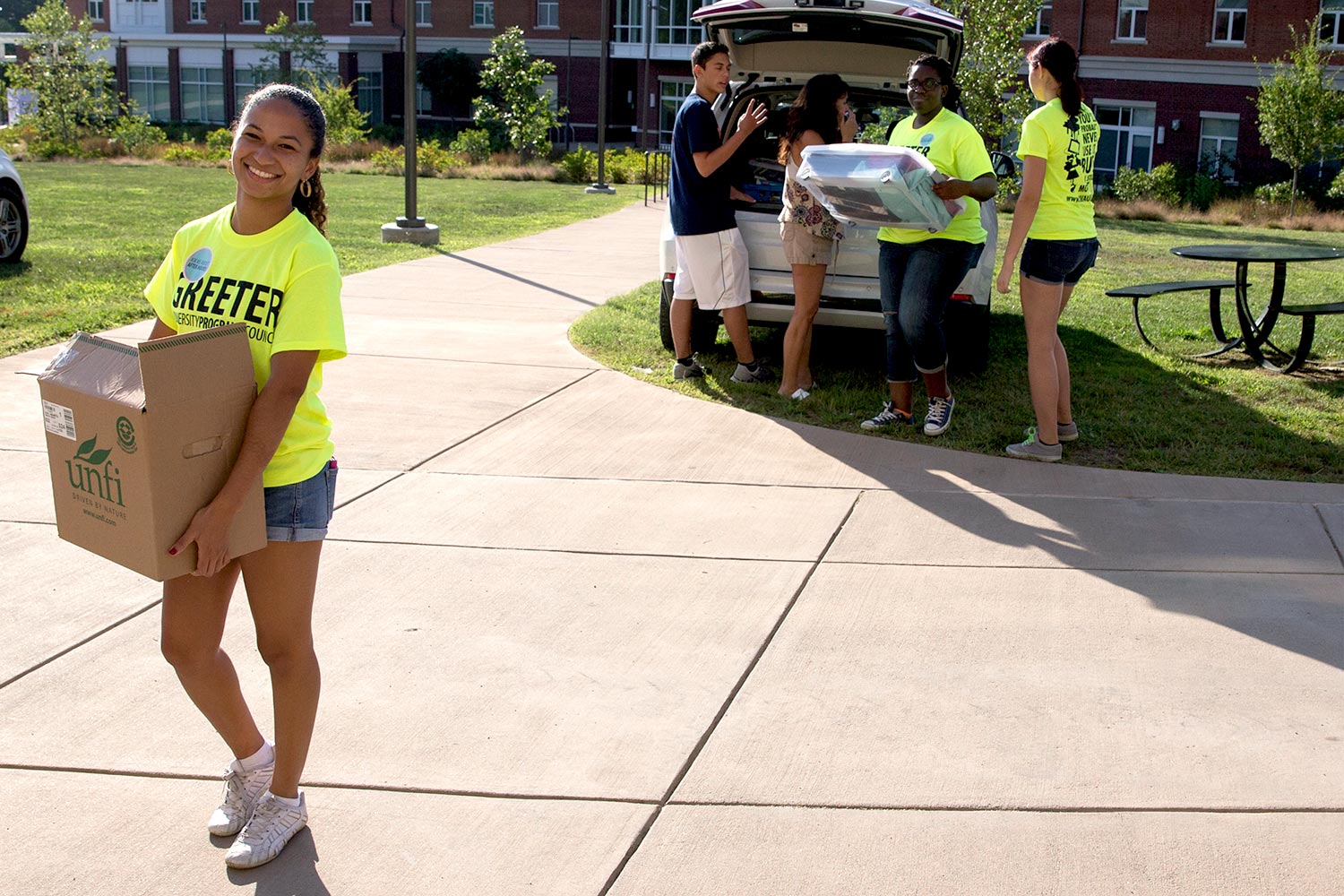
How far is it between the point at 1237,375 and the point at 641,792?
662 cm

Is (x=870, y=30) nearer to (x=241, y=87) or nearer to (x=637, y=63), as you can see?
(x=637, y=63)

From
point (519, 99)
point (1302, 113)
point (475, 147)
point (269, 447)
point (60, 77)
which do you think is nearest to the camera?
point (269, 447)

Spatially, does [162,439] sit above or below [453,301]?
above

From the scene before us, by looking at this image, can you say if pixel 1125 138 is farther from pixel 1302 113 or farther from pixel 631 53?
pixel 631 53

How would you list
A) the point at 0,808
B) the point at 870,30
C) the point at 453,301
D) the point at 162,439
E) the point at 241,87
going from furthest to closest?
1. the point at 241,87
2. the point at 453,301
3. the point at 870,30
4. the point at 0,808
5. the point at 162,439

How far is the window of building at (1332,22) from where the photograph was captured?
126ft

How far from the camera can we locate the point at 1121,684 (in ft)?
13.3

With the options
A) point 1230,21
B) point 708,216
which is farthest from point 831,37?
point 1230,21

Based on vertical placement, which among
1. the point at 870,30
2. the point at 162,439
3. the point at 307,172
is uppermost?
the point at 870,30

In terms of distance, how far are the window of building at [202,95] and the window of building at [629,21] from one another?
19.3 metres

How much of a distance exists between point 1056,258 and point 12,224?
32.3 feet

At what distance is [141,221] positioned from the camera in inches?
682

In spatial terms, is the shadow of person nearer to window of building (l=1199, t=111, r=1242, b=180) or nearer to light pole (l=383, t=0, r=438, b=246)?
A: light pole (l=383, t=0, r=438, b=246)

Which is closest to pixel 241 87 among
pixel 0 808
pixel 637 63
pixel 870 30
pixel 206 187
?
pixel 637 63
